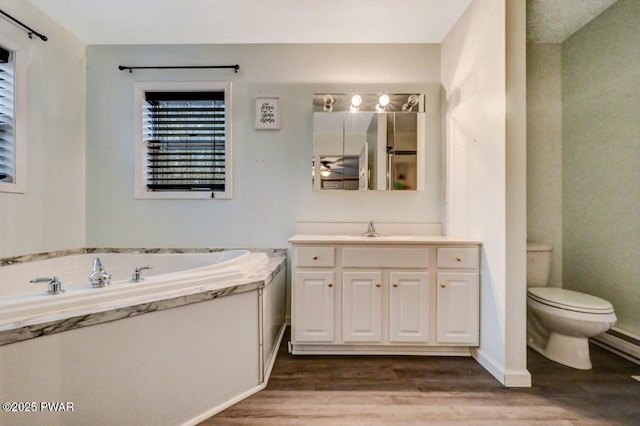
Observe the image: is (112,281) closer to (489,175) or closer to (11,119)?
(11,119)

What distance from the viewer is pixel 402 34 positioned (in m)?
2.17

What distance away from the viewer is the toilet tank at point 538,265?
1962 mm

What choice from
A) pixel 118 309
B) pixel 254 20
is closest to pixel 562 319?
pixel 118 309

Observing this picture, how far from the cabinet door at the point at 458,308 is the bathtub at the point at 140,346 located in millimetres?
1153

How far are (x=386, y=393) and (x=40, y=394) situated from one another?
1477mm

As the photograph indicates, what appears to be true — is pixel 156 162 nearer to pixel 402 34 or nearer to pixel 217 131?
pixel 217 131

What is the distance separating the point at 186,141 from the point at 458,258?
2.42m

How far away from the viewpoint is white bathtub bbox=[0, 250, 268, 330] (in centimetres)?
96

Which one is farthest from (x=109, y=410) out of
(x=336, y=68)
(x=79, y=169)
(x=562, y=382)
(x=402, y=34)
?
(x=402, y=34)

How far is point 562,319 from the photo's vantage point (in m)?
1.65

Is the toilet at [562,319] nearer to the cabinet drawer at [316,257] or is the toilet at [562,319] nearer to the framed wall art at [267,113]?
the cabinet drawer at [316,257]

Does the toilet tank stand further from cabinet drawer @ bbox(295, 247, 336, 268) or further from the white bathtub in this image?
the white bathtub

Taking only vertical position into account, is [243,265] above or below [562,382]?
above

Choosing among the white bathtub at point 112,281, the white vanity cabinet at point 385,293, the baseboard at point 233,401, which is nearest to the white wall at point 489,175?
the white vanity cabinet at point 385,293
